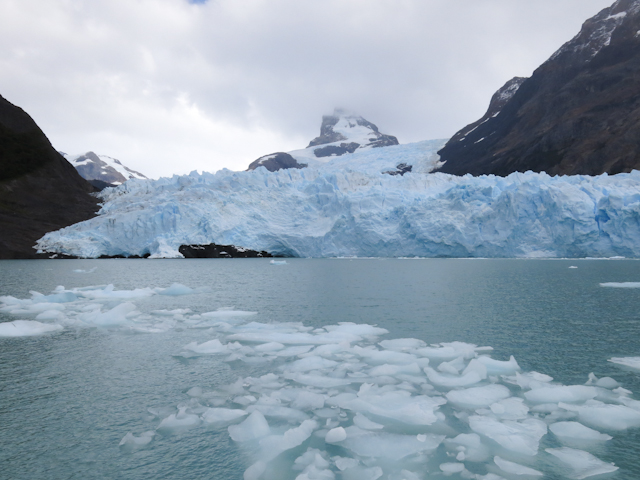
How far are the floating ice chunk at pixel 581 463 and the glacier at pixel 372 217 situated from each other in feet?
101

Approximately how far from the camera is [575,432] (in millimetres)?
4059

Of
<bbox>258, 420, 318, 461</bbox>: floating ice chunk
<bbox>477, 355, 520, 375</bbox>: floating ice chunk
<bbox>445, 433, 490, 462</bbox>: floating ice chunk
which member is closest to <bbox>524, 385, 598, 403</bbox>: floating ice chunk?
<bbox>477, 355, 520, 375</bbox>: floating ice chunk

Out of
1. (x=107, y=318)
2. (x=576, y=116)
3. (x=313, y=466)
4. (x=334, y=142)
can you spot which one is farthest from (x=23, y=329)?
(x=334, y=142)

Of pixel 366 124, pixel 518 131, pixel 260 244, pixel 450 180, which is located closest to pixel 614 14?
pixel 518 131

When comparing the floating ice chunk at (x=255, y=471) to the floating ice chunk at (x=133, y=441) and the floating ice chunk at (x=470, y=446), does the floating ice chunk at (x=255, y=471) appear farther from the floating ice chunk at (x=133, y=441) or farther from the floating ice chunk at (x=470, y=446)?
the floating ice chunk at (x=470, y=446)

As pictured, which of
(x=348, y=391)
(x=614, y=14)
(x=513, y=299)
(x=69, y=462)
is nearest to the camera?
(x=69, y=462)

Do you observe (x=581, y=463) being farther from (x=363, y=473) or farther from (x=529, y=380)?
(x=529, y=380)

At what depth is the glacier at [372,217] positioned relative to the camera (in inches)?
1230

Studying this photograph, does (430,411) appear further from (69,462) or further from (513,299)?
(513,299)

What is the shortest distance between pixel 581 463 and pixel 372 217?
32459 mm

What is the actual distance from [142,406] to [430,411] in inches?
126

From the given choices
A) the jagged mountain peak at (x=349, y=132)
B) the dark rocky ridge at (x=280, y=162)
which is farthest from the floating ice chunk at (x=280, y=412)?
the jagged mountain peak at (x=349, y=132)

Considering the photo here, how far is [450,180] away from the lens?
133 feet

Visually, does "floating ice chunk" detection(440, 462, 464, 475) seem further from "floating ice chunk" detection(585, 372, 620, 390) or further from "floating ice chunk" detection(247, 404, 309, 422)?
"floating ice chunk" detection(585, 372, 620, 390)
